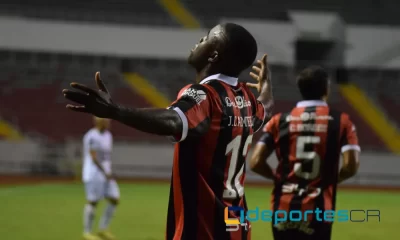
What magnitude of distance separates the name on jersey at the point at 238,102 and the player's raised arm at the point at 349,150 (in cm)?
150

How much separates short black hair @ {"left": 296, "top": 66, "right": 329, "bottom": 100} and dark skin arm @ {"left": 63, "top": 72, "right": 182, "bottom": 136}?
2043 millimetres

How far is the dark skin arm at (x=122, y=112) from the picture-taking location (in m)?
2.04

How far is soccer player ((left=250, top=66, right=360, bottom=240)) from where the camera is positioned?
13.1 ft

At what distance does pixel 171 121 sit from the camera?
7.25 feet

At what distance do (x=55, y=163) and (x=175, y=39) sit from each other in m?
8.71

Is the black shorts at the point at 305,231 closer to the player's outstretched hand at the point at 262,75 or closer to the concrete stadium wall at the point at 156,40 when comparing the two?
the player's outstretched hand at the point at 262,75

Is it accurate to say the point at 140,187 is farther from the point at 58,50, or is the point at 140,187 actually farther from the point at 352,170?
the point at 352,170

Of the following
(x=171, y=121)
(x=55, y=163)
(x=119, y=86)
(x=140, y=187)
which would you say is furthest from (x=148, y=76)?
(x=171, y=121)

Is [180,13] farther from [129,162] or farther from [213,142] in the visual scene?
[213,142]

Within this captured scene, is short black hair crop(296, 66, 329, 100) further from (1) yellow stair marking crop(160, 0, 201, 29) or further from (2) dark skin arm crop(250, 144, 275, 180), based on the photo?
(1) yellow stair marking crop(160, 0, 201, 29)

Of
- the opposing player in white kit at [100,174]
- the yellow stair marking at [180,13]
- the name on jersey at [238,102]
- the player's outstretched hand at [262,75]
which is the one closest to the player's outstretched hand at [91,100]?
the name on jersey at [238,102]

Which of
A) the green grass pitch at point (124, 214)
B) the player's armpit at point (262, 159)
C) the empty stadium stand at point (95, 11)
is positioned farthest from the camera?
the empty stadium stand at point (95, 11)

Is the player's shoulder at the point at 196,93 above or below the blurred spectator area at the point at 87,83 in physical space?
below

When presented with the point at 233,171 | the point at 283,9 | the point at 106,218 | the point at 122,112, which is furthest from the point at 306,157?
the point at 283,9
